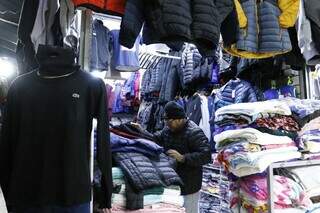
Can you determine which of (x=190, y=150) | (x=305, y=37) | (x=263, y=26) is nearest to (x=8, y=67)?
(x=190, y=150)

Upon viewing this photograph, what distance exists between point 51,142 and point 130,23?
823 millimetres

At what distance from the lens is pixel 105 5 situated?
205 centimetres

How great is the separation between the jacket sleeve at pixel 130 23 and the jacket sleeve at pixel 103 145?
37 centimetres

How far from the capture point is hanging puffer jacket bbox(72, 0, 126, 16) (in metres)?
1.95

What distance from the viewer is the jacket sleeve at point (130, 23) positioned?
6.68 ft

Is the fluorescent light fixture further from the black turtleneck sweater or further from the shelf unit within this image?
the shelf unit

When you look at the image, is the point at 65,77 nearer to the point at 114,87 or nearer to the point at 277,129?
the point at 277,129

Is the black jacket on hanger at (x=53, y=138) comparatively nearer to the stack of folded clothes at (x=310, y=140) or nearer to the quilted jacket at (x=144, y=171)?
the quilted jacket at (x=144, y=171)

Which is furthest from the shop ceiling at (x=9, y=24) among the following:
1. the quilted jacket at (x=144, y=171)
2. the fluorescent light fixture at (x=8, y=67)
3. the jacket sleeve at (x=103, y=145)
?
the quilted jacket at (x=144, y=171)

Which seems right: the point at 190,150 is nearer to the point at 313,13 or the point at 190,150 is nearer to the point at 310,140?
the point at 310,140

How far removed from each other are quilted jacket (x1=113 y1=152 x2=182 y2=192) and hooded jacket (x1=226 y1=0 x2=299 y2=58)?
44.0 inches

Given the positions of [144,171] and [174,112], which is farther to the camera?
[174,112]

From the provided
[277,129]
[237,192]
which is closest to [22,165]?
[237,192]

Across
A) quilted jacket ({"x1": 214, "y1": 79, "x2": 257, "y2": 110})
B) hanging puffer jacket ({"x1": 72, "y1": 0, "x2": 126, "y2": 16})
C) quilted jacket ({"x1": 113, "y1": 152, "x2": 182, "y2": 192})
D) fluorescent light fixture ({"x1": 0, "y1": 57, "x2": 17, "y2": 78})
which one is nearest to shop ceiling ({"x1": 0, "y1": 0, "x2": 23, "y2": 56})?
fluorescent light fixture ({"x1": 0, "y1": 57, "x2": 17, "y2": 78})
